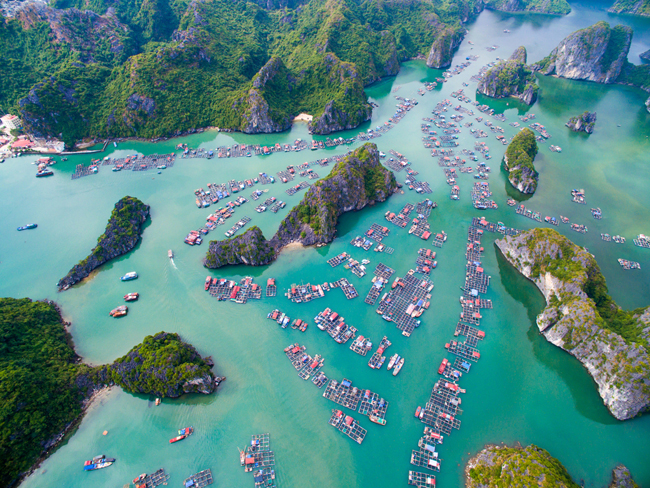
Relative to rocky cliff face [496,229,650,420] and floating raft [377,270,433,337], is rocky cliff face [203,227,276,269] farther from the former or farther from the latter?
rocky cliff face [496,229,650,420]

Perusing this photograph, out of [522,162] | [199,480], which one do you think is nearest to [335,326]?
[199,480]

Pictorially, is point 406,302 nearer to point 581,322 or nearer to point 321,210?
point 321,210

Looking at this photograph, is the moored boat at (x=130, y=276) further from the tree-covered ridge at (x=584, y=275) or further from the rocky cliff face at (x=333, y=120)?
the tree-covered ridge at (x=584, y=275)

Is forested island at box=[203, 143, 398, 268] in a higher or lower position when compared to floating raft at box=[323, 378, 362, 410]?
higher

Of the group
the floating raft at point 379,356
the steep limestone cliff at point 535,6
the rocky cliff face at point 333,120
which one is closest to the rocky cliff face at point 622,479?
the floating raft at point 379,356

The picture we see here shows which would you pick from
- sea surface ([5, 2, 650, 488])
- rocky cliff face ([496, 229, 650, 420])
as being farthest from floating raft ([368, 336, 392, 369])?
rocky cliff face ([496, 229, 650, 420])

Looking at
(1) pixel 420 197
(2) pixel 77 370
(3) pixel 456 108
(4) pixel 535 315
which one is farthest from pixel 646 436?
(3) pixel 456 108

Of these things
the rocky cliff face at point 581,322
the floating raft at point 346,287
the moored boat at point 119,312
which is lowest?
the moored boat at point 119,312
